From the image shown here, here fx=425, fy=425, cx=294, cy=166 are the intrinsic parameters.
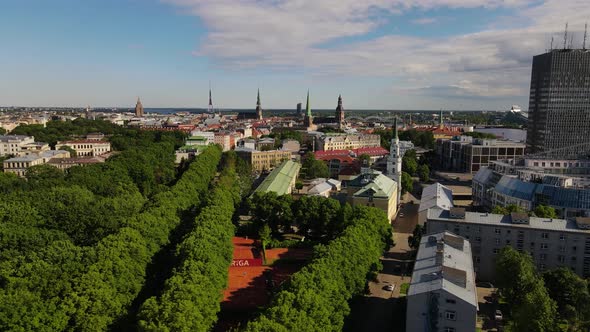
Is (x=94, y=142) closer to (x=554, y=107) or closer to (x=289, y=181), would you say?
(x=289, y=181)

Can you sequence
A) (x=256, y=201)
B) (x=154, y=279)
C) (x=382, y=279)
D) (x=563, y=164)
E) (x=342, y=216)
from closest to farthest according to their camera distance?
(x=154, y=279) < (x=382, y=279) < (x=342, y=216) < (x=256, y=201) < (x=563, y=164)

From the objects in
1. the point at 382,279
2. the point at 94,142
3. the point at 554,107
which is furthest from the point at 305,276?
the point at 94,142

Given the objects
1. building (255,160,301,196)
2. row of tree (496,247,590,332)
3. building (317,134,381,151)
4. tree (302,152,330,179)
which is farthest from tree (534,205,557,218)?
building (317,134,381,151)

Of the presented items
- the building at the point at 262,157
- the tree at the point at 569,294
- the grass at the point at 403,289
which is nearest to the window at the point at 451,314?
the tree at the point at 569,294

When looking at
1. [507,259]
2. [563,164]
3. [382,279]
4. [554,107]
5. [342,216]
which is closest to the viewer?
[507,259]

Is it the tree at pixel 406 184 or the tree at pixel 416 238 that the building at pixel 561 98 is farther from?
the tree at pixel 416 238

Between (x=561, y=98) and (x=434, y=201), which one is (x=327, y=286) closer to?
(x=434, y=201)
